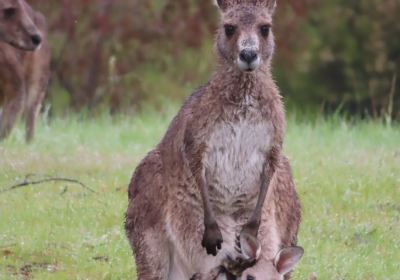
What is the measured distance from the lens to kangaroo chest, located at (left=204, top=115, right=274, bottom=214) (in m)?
6.61

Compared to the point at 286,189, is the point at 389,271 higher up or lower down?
lower down

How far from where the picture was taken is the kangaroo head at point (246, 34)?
256 inches

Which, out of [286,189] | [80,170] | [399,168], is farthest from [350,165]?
[286,189]

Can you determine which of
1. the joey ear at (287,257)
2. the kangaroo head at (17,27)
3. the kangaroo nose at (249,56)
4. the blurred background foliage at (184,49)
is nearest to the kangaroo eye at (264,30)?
the kangaroo nose at (249,56)

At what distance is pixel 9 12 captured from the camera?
11.7 m

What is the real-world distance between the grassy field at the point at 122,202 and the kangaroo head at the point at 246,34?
2044 mm

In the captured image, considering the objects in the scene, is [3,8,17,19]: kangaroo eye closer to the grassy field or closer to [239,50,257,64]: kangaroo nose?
the grassy field

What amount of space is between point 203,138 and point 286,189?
67 centimetres

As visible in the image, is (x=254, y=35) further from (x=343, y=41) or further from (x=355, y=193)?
(x=343, y=41)

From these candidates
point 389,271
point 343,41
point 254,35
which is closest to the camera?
point 254,35

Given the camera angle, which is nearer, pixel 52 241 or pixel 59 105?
pixel 52 241

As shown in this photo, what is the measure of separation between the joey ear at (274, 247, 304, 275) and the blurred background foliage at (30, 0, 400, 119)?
43.5 feet

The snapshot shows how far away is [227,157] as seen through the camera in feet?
21.8

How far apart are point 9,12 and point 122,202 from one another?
2.83 meters
